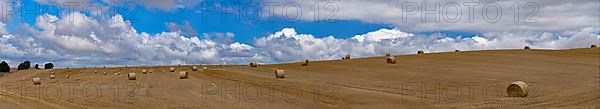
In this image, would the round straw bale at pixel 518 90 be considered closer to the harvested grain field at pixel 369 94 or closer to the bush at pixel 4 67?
the harvested grain field at pixel 369 94

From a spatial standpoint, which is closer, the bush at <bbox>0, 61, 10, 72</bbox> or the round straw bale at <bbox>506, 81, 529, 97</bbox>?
the round straw bale at <bbox>506, 81, 529, 97</bbox>

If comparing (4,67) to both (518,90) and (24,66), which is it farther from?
(518,90)

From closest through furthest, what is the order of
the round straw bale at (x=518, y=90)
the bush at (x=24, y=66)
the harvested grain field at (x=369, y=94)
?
1. the harvested grain field at (x=369, y=94)
2. the round straw bale at (x=518, y=90)
3. the bush at (x=24, y=66)

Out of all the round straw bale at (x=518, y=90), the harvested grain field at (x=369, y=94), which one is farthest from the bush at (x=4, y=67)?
the round straw bale at (x=518, y=90)

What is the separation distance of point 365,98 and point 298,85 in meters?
4.34

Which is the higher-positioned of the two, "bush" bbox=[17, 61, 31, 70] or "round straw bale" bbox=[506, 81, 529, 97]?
"round straw bale" bbox=[506, 81, 529, 97]

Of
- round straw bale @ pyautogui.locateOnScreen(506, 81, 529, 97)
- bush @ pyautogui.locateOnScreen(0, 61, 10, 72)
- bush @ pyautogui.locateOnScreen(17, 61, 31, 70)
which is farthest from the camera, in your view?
bush @ pyautogui.locateOnScreen(17, 61, 31, 70)

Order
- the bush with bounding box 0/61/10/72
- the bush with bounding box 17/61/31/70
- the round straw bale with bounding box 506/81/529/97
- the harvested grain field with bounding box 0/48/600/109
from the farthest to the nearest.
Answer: the bush with bounding box 17/61/31/70
the bush with bounding box 0/61/10/72
the round straw bale with bounding box 506/81/529/97
the harvested grain field with bounding box 0/48/600/109

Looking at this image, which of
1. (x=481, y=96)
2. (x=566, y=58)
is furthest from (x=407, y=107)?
(x=566, y=58)

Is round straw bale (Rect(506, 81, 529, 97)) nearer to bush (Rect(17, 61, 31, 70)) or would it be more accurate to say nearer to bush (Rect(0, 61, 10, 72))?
bush (Rect(0, 61, 10, 72))

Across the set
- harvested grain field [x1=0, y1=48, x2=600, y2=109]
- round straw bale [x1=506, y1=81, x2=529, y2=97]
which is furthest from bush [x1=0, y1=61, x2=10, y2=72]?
round straw bale [x1=506, y1=81, x2=529, y2=97]

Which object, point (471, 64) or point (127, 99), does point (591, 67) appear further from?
point (127, 99)

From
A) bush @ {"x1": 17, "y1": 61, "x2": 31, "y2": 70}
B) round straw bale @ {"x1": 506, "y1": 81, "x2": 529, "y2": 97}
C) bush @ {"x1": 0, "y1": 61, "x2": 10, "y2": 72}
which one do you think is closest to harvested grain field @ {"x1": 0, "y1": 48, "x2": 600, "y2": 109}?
round straw bale @ {"x1": 506, "y1": 81, "x2": 529, "y2": 97}

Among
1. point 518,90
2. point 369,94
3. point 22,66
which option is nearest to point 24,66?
point 22,66
